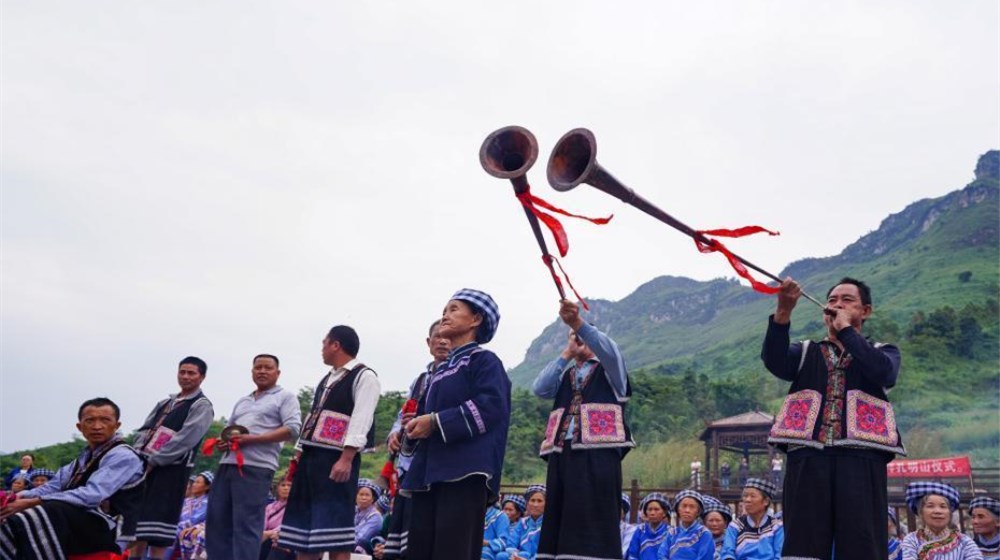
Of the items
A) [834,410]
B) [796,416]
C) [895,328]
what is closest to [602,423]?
[796,416]

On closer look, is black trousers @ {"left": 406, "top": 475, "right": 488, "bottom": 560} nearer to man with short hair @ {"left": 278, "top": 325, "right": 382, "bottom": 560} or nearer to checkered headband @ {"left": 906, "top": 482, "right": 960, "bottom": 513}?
man with short hair @ {"left": 278, "top": 325, "right": 382, "bottom": 560}

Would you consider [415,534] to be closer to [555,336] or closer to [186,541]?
[186,541]

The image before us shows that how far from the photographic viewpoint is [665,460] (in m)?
31.3

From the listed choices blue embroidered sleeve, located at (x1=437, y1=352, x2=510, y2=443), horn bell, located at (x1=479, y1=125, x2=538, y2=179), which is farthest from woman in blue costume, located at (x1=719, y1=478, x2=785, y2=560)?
horn bell, located at (x1=479, y1=125, x2=538, y2=179)

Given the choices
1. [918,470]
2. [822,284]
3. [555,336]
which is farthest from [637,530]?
[555,336]

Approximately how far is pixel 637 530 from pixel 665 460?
23.7 metres

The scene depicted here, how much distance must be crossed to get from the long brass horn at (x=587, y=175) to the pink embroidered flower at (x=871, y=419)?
0.53m

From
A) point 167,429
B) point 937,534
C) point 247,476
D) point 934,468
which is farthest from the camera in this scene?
point 934,468

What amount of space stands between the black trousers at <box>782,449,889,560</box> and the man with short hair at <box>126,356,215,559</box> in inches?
190

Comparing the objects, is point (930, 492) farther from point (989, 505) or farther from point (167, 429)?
point (167, 429)

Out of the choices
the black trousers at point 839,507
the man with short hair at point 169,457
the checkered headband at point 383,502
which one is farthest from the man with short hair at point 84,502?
the checkered headband at point 383,502

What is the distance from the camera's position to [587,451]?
5.19 meters

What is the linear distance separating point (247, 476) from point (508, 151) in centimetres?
338

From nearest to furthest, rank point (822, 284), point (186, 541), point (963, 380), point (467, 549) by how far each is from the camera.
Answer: point (467, 549) < point (186, 541) < point (963, 380) < point (822, 284)
